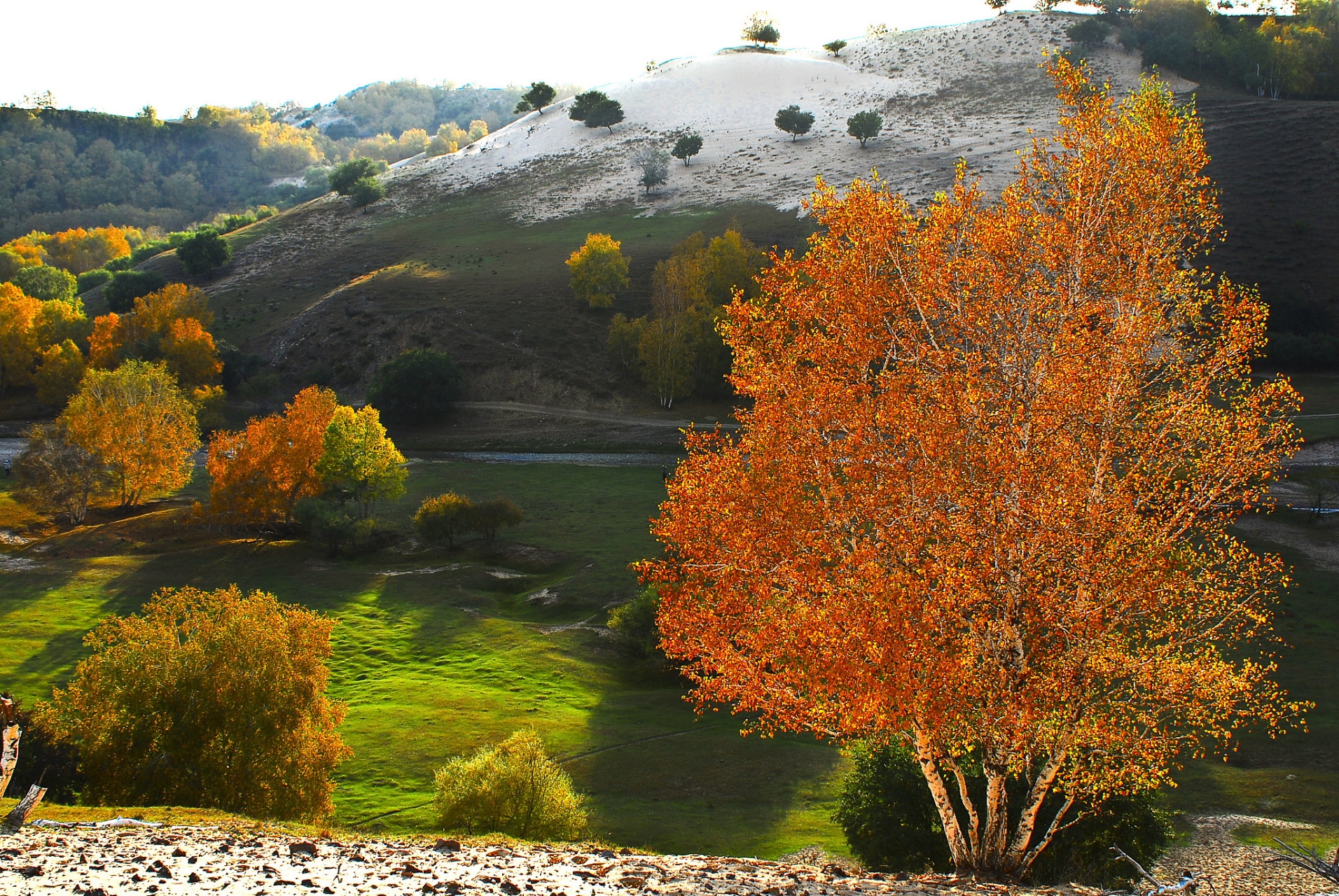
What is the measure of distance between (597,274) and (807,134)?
7656cm

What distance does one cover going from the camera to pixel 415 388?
3590 inches

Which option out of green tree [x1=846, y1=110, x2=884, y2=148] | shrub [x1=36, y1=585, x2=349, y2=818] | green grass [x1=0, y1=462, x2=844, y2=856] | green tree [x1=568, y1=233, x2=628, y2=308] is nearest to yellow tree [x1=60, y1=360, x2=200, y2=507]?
green grass [x1=0, y1=462, x2=844, y2=856]

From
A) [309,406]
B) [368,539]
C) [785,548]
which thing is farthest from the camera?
[309,406]

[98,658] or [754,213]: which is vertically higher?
[754,213]

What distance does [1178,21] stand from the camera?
160125mm

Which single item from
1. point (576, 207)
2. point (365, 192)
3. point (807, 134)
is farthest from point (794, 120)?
point (365, 192)

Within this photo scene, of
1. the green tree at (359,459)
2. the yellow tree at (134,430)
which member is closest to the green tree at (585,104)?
the yellow tree at (134,430)

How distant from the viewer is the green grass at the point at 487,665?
2506 centimetres

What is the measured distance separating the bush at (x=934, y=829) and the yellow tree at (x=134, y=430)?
198 feet

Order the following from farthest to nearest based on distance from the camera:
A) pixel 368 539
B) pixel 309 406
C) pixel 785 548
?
pixel 309 406, pixel 368 539, pixel 785 548

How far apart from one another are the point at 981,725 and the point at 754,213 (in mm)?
123974

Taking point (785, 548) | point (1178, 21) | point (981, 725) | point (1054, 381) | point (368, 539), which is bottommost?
point (368, 539)

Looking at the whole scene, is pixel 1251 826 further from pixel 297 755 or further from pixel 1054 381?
pixel 297 755

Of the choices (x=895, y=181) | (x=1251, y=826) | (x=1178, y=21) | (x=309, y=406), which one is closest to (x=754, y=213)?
(x=895, y=181)
